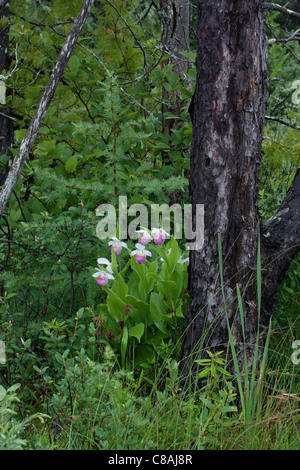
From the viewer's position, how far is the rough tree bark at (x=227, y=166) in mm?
2264

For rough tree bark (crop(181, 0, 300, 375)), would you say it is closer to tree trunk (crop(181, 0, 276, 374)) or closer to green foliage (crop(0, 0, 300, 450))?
tree trunk (crop(181, 0, 276, 374))

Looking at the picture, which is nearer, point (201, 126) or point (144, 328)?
point (201, 126)

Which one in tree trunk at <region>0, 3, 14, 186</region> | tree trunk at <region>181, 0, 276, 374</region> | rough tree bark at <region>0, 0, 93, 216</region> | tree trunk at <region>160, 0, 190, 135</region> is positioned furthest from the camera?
tree trunk at <region>0, 3, 14, 186</region>

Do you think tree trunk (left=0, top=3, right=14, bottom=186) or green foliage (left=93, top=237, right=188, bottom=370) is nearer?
green foliage (left=93, top=237, right=188, bottom=370)

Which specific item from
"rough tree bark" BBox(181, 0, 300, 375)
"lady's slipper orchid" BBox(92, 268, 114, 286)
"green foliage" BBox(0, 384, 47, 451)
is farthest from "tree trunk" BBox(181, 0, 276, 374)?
"green foliage" BBox(0, 384, 47, 451)

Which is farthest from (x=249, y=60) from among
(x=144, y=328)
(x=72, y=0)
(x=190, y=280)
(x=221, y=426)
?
(x=72, y=0)

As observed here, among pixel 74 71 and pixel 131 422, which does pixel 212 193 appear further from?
pixel 74 71

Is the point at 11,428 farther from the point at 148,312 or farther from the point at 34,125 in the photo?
the point at 34,125

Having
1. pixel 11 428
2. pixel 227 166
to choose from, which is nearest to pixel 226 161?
pixel 227 166

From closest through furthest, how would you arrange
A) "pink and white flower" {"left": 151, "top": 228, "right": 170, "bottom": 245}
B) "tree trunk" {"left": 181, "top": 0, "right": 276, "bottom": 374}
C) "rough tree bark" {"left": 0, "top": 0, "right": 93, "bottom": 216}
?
1. "tree trunk" {"left": 181, "top": 0, "right": 276, "bottom": 374}
2. "rough tree bark" {"left": 0, "top": 0, "right": 93, "bottom": 216}
3. "pink and white flower" {"left": 151, "top": 228, "right": 170, "bottom": 245}

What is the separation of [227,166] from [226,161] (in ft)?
0.08

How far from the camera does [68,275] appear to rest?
295cm

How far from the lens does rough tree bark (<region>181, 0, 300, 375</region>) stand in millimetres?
2264
